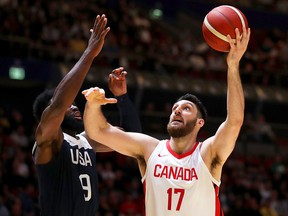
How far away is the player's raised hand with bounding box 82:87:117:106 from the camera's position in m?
4.75

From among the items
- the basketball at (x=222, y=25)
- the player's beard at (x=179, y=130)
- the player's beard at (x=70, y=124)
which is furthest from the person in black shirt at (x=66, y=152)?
the basketball at (x=222, y=25)

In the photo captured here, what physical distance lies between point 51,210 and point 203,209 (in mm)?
1148

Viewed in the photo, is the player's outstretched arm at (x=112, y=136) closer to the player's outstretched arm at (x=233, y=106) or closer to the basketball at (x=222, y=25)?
the player's outstretched arm at (x=233, y=106)

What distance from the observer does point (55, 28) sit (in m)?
15.5

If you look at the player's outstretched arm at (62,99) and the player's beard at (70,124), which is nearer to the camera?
the player's outstretched arm at (62,99)

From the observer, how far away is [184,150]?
5031 mm

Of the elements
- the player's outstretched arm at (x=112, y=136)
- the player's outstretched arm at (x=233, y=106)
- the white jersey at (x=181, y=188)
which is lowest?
the white jersey at (x=181, y=188)

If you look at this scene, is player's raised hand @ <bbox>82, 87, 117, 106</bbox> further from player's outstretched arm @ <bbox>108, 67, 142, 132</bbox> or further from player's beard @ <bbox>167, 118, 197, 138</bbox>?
player's outstretched arm @ <bbox>108, 67, 142, 132</bbox>

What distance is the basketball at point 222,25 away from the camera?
4888 mm

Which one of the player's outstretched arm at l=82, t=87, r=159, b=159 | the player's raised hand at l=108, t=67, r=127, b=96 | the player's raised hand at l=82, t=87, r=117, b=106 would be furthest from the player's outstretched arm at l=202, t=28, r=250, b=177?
the player's raised hand at l=108, t=67, r=127, b=96

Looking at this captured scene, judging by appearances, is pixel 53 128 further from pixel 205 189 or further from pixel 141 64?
pixel 141 64

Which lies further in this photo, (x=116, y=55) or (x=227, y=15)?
(x=116, y=55)

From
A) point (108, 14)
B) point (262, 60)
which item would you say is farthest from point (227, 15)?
point (262, 60)

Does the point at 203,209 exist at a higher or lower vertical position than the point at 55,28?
higher
